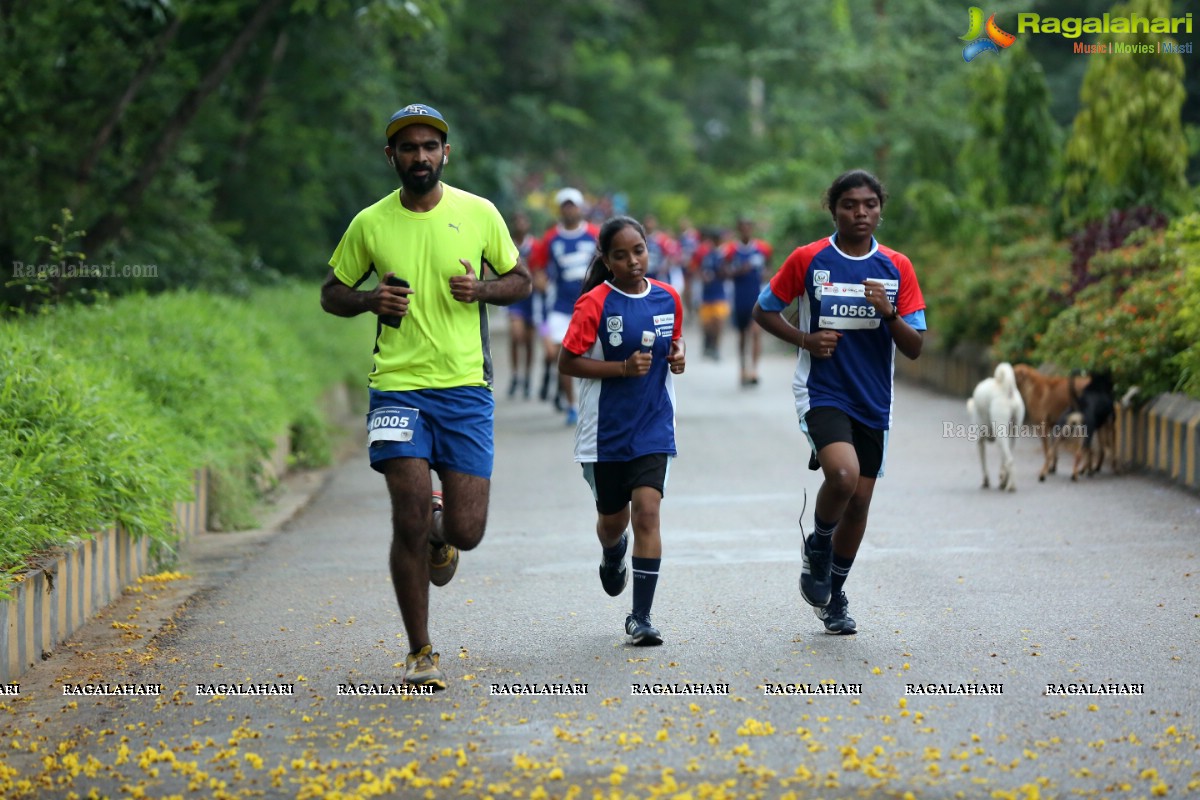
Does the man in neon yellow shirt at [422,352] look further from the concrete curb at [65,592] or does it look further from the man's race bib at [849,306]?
the concrete curb at [65,592]

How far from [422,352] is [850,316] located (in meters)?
1.78

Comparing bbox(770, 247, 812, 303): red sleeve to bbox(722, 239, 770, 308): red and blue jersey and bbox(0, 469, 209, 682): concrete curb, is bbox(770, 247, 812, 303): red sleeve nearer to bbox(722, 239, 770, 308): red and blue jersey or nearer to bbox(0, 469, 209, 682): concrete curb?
bbox(0, 469, 209, 682): concrete curb

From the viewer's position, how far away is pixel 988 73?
20.6 m

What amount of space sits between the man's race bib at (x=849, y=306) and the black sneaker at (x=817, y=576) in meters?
0.88

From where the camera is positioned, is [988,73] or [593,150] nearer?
[988,73]

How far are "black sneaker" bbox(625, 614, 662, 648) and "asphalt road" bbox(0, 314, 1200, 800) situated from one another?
0.08m

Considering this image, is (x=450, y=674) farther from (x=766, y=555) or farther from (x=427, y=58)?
(x=427, y=58)

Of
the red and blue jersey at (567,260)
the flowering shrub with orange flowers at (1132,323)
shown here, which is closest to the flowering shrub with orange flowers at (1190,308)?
the flowering shrub with orange flowers at (1132,323)

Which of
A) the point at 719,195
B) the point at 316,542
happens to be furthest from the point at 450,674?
the point at 719,195

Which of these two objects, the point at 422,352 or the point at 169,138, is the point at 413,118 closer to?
the point at 422,352

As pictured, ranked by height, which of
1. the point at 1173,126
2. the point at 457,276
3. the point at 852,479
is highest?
the point at 1173,126

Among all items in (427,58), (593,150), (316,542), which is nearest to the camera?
(316,542)

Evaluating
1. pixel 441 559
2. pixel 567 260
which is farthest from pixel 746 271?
pixel 441 559

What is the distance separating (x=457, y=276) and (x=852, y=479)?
1.78 m
